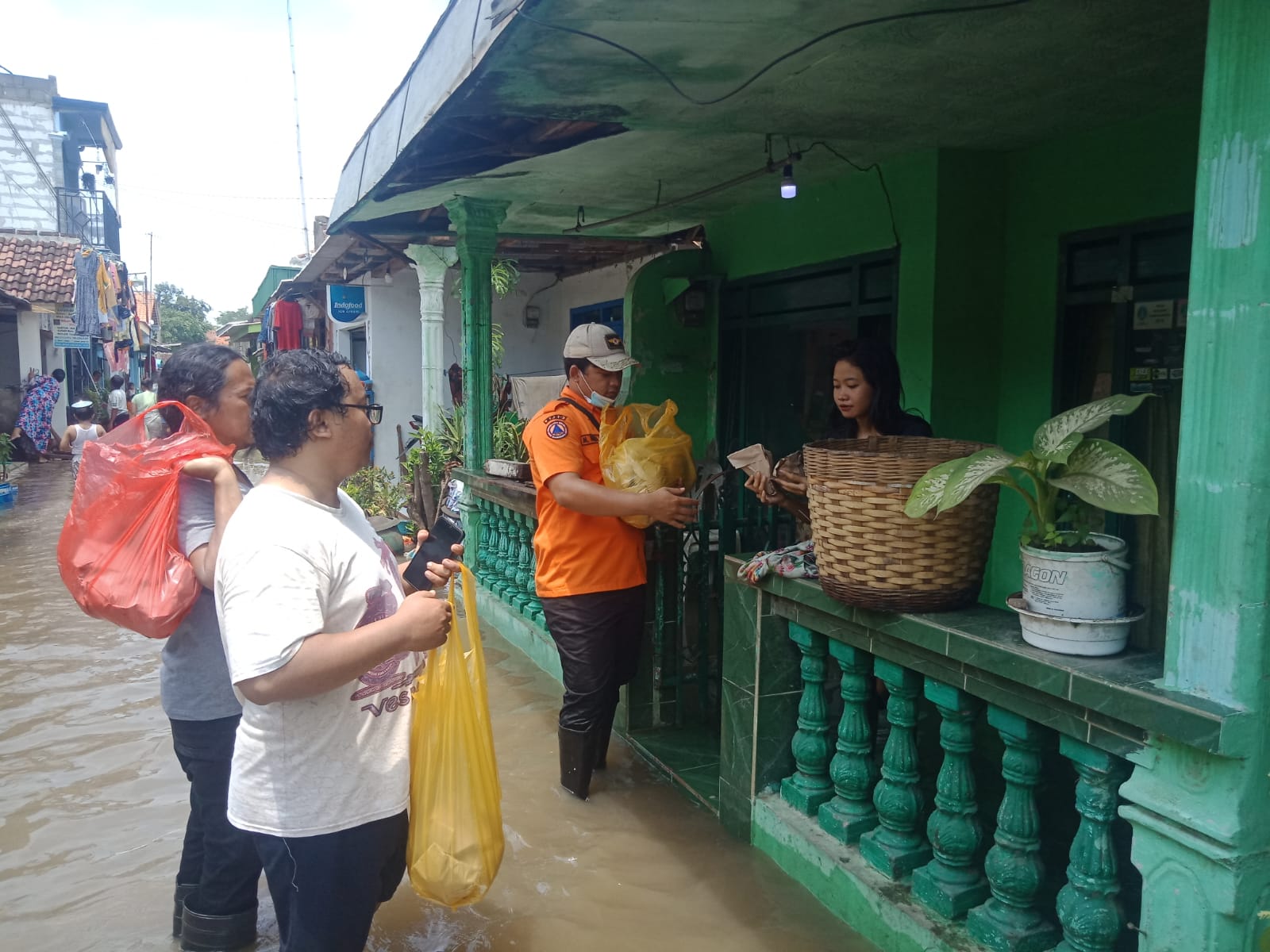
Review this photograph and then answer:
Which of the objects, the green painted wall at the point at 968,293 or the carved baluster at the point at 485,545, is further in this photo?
the carved baluster at the point at 485,545

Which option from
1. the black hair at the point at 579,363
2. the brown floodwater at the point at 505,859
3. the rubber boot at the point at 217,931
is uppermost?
the black hair at the point at 579,363

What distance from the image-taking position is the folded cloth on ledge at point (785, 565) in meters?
2.86

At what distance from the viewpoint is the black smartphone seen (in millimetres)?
2158

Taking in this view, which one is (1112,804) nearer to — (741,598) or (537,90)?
(741,598)

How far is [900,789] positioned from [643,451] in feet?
4.85

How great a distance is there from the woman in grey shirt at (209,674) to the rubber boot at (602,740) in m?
1.41

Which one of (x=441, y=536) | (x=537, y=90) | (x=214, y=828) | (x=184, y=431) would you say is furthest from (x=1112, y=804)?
(x=537, y=90)

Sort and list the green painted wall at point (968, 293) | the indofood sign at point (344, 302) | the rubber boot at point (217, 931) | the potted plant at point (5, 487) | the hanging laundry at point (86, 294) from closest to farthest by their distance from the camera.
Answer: the rubber boot at point (217, 931) → the green painted wall at point (968, 293) → the indofood sign at point (344, 302) → the potted plant at point (5, 487) → the hanging laundry at point (86, 294)

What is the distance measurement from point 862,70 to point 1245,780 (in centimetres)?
275

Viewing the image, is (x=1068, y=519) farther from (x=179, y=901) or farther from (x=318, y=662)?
(x=179, y=901)

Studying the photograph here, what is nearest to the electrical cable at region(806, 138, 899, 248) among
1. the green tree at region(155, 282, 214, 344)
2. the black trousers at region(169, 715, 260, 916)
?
the black trousers at region(169, 715, 260, 916)

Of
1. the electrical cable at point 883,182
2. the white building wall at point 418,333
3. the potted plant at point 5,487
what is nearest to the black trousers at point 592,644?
the electrical cable at point 883,182

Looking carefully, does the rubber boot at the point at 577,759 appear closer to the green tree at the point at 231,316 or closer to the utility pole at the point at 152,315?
the utility pole at the point at 152,315

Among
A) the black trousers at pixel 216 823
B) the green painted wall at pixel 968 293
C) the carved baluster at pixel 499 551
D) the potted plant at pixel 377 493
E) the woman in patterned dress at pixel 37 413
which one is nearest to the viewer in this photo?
the black trousers at pixel 216 823
